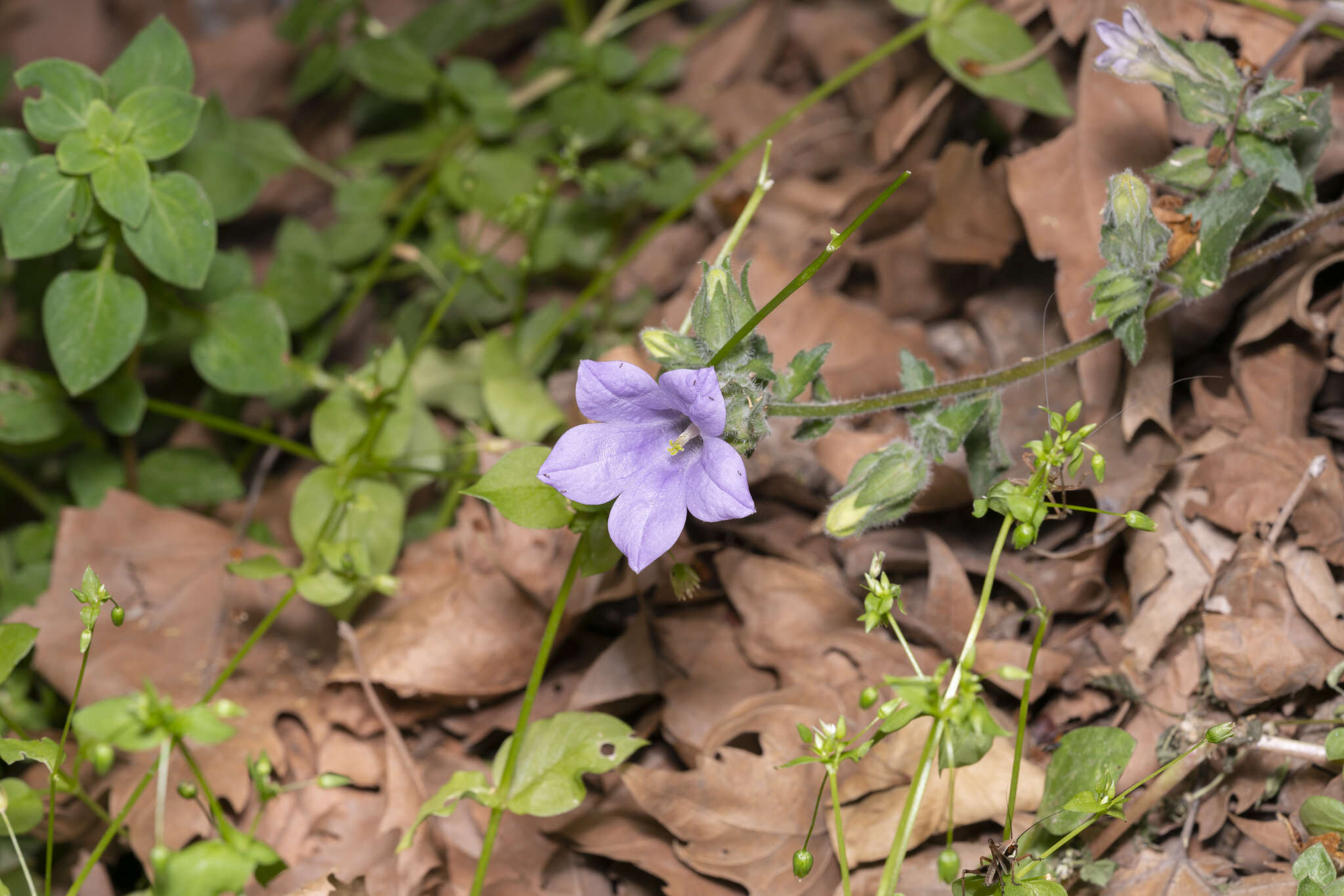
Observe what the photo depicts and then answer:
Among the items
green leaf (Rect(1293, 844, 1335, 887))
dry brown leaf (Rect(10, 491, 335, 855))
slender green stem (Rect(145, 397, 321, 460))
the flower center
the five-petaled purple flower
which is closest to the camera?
the five-petaled purple flower

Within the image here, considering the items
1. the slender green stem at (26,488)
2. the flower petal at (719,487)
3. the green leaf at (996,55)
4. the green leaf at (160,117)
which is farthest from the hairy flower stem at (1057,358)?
the slender green stem at (26,488)

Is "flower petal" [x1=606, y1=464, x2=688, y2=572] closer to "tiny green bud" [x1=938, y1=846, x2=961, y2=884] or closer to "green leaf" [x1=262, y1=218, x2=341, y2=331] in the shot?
"tiny green bud" [x1=938, y1=846, x2=961, y2=884]

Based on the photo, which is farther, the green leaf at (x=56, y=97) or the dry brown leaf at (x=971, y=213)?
the dry brown leaf at (x=971, y=213)

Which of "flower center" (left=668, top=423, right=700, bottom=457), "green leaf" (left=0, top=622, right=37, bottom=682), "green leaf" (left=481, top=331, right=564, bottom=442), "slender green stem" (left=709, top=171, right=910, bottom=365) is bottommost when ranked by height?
"green leaf" (left=481, top=331, right=564, bottom=442)

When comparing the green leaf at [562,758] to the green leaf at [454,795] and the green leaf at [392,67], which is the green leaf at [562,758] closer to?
the green leaf at [454,795]

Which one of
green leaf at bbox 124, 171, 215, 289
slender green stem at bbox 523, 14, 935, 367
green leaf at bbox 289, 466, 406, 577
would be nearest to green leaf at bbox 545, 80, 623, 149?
slender green stem at bbox 523, 14, 935, 367
